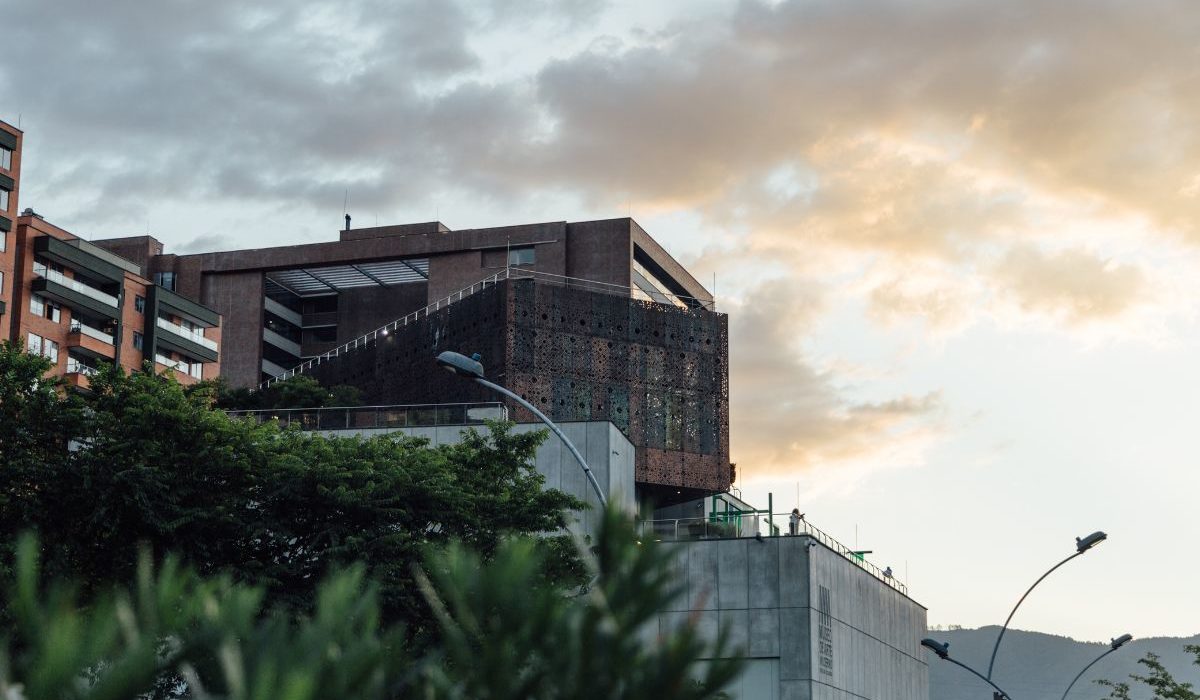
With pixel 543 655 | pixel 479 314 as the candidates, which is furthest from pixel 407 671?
pixel 479 314

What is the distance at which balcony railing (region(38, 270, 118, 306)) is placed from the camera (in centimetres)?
9869

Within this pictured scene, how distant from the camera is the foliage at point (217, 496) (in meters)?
36.7

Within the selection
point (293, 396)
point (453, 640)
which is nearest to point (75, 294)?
point (293, 396)

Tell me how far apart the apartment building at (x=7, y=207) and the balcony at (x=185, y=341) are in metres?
15.0

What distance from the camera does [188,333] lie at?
112 meters

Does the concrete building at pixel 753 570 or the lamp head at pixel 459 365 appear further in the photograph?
the concrete building at pixel 753 570

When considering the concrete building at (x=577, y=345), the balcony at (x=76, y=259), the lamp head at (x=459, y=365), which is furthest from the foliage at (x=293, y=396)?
the lamp head at (x=459, y=365)

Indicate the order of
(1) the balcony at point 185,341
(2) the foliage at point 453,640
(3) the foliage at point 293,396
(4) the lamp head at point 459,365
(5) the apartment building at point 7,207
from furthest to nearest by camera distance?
(1) the balcony at point 185,341, (5) the apartment building at point 7,207, (3) the foliage at point 293,396, (4) the lamp head at point 459,365, (2) the foliage at point 453,640

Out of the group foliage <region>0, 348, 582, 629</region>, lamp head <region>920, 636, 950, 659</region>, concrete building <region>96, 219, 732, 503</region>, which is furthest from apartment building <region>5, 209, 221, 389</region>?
lamp head <region>920, 636, 950, 659</region>

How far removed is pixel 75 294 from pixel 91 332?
320 cm

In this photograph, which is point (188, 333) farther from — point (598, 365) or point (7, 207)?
point (598, 365)

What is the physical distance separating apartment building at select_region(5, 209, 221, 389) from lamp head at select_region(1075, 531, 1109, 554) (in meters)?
67.2

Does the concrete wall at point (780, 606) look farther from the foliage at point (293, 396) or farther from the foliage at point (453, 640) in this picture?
the foliage at point (453, 640)

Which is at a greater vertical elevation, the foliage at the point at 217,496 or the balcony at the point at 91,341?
the balcony at the point at 91,341
